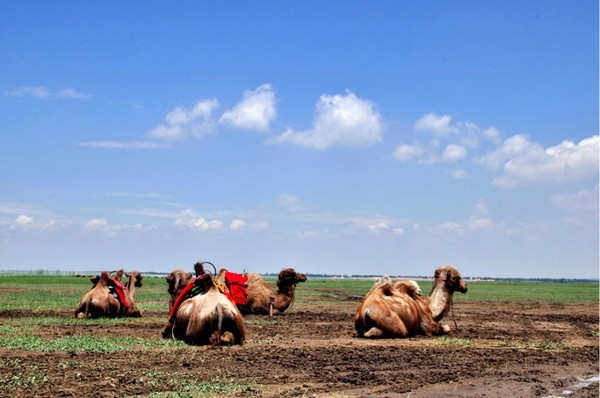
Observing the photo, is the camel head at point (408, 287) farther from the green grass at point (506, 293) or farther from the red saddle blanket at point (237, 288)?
the green grass at point (506, 293)

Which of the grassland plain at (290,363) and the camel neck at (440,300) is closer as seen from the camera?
the grassland plain at (290,363)

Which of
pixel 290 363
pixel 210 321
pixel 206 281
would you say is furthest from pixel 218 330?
pixel 290 363

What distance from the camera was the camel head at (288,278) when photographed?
24344mm

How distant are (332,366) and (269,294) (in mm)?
12480

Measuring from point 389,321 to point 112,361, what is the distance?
6.36 meters

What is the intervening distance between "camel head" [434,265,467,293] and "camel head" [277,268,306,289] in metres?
7.27

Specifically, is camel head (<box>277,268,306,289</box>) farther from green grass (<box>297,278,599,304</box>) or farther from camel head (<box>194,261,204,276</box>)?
green grass (<box>297,278,599,304</box>)

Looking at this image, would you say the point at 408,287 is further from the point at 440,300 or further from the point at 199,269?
the point at 199,269

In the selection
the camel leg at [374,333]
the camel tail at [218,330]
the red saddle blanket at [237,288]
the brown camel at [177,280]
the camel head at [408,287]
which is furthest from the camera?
the red saddle blanket at [237,288]

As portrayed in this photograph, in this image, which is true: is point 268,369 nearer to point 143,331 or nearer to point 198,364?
point 198,364

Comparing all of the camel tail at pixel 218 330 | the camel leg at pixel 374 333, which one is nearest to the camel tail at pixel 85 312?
the camel tail at pixel 218 330

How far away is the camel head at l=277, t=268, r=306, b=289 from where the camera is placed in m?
24.3

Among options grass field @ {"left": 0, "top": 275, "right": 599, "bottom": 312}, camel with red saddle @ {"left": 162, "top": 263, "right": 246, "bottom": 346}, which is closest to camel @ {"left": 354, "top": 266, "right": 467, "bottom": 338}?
camel with red saddle @ {"left": 162, "top": 263, "right": 246, "bottom": 346}

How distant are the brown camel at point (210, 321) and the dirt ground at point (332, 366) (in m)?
0.29
